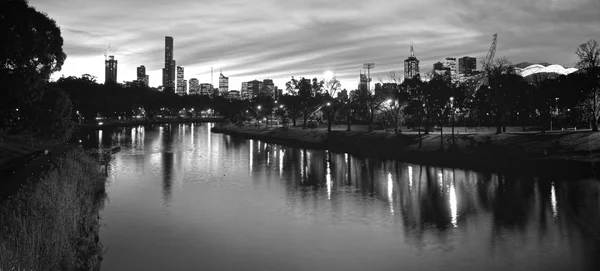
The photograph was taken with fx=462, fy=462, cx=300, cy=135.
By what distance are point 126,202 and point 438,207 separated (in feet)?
68.1

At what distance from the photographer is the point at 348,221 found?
1032 inches

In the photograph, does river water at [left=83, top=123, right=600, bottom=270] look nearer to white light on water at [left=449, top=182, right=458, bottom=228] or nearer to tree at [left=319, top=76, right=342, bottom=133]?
white light on water at [left=449, top=182, right=458, bottom=228]

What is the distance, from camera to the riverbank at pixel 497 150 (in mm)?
42906

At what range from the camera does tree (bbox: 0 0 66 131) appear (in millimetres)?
30547

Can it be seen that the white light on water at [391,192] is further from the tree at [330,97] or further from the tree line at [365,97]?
the tree at [330,97]

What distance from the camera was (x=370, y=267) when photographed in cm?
1869

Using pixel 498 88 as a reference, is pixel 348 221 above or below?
below

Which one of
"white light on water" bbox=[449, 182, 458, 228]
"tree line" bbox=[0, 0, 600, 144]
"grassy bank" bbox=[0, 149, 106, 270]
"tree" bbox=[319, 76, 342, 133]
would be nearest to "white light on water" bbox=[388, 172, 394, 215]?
"white light on water" bbox=[449, 182, 458, 228]

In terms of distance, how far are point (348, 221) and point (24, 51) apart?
24155 millimetres

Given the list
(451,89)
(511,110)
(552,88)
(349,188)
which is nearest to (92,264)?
(349,188)

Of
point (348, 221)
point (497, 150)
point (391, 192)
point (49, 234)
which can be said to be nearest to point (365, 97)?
point (497, 150)

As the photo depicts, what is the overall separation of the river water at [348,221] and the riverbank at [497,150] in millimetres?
4884

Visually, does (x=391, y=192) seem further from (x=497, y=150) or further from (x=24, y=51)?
(x=24, y=51)

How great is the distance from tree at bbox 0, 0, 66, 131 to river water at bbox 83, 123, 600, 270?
31.3 ft
